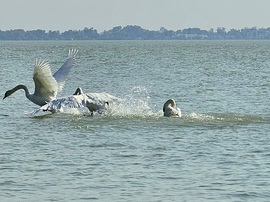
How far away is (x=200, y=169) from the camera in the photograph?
16062 mm

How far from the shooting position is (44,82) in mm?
25406

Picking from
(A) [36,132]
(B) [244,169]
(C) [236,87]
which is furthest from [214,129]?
(C) [236,87]

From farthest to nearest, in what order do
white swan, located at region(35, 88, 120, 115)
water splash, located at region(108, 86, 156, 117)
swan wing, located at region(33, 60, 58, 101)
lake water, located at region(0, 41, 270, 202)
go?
swan wing, located at region(33, 60, 58, 101), water splash, located at region(108, 86, 156, 117), white swan, located at region(35, 88, 120, 115), lake water, located at region(0, 41, 270, 202)

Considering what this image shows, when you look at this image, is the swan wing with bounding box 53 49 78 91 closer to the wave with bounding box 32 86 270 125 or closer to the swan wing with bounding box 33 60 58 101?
the swan wing with bounding box 33 60 58 101

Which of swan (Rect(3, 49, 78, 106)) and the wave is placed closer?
the wave

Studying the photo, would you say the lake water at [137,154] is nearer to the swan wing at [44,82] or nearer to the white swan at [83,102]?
the white swan at [83,102]

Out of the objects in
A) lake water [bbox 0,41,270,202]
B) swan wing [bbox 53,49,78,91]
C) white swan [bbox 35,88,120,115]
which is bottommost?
lake water [bbox 0,41,270,202]

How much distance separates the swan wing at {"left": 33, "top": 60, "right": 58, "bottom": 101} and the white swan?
3.73 ft

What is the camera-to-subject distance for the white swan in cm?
2238

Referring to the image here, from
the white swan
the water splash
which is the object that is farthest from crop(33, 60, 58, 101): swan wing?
the water splash

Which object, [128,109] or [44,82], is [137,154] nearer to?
[128,109]

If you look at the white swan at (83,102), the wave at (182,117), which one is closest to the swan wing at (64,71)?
the wave at (182,117)

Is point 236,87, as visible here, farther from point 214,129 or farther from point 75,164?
point 75,164

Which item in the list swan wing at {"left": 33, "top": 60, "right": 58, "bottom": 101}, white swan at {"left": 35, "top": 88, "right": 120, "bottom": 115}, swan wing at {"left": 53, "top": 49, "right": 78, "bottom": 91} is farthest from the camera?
swan wing at {"left": 53, "top": 49, "right": 78, "bottom": 91}
